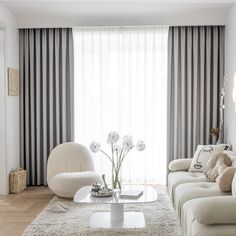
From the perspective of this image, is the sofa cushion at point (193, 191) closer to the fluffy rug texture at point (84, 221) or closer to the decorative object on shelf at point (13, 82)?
the fluffy rug texture at point (84, 221)

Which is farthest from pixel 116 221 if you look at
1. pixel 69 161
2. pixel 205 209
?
pixel 69 161

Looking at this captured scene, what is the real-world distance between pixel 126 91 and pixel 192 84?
1.01 meters

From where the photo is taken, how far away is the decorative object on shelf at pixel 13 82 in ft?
19.6

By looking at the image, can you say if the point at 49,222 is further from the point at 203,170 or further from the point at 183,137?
the point at 183,137

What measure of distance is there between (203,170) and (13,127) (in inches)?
112

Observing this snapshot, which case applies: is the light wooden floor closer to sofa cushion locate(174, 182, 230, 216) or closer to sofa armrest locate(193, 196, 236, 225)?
sofa cushion locate(174, 182, 230, 216)

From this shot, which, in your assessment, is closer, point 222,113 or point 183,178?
point 183,178

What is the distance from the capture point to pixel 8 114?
5.96m

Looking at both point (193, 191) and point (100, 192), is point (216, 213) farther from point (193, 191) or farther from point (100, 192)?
point (100, 192)

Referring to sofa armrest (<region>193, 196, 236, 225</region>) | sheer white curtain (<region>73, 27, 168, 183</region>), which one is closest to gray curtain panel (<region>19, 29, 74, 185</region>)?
sheer white curtain (<region>73, 27, 168, 183</region>)

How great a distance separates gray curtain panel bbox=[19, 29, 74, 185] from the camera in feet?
21.1

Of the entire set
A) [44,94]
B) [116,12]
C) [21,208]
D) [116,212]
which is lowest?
[21,208]

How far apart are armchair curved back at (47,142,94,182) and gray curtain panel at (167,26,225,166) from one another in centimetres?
132

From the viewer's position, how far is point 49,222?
4.44 metres
